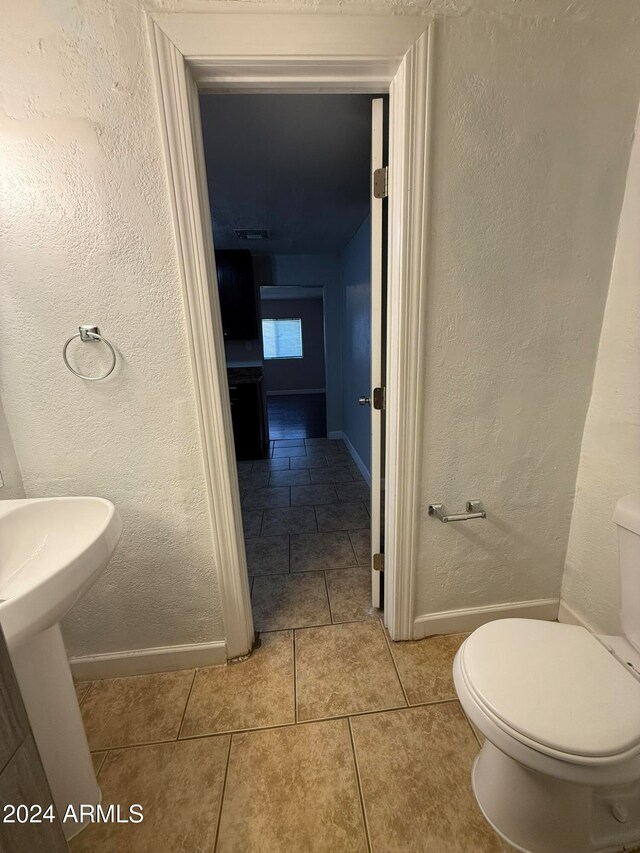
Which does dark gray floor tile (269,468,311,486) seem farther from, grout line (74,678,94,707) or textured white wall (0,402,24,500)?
textured white wall (0,402,24,500)

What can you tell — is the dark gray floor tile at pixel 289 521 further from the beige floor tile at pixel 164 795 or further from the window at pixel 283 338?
the window at pixel 283 338

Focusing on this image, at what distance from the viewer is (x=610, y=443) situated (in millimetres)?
1248

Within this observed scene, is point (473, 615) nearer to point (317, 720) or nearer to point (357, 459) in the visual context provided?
point (317, 720)

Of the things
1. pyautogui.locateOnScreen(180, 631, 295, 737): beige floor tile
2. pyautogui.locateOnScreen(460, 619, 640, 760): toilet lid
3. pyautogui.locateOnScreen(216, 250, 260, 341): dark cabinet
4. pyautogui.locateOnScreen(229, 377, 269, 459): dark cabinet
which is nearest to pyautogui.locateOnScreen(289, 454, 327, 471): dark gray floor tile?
pyautogui.locateOnScreen(229, 377, 269, 459): dark cabinet

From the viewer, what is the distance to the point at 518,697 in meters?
0.84

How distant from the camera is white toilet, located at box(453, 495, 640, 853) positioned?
75cm

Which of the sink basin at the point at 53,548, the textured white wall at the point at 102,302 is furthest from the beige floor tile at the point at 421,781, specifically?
the sink basin at the point at 53,548

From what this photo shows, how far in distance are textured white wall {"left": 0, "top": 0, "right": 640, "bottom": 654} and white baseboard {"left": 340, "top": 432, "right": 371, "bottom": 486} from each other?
5.35 ft

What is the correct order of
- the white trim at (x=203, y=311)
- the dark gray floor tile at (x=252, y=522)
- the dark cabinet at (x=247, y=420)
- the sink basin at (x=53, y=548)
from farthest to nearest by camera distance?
the dark cabinet at (x=247, y=420) → the dark gray floor tile at (x=252, y=522) → the white trim at (x=203, y=311) → the sink basin at (x=53, y=548)

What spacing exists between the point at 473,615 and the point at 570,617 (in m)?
0.41

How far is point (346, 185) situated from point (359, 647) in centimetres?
251

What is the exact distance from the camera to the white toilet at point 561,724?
2.48ft

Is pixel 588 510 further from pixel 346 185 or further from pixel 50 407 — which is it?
pixel 346 185

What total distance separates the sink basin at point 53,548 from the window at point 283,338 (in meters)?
6.98
